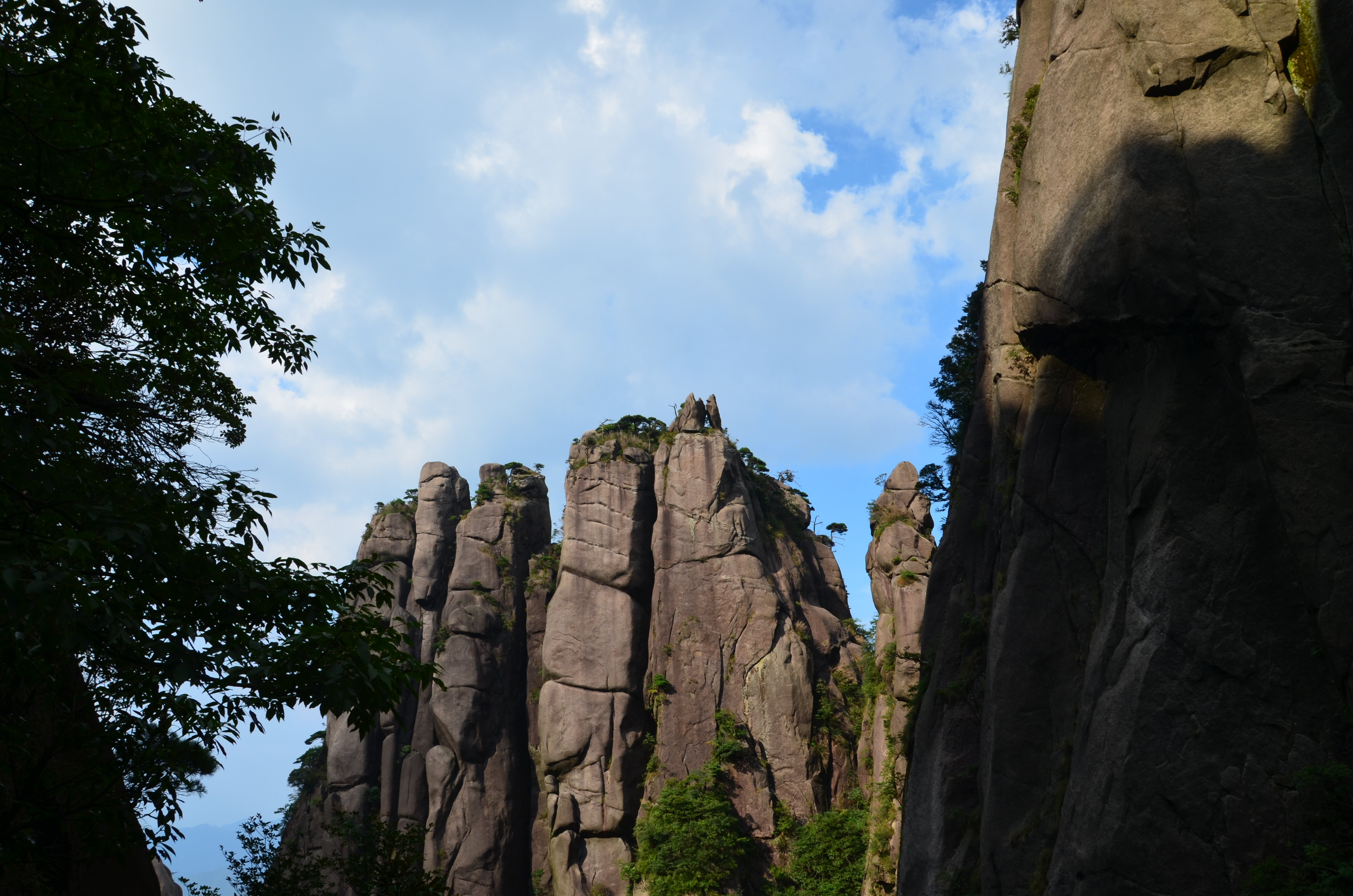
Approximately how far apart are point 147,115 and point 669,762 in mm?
37621

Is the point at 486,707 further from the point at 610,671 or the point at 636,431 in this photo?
the point at 636,431

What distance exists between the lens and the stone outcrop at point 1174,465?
12.3m

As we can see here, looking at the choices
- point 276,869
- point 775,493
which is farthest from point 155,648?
point 775,493

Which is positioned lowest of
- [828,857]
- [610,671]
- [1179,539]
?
[828,857]

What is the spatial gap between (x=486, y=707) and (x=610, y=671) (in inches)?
336

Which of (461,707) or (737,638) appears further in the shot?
(461,707)

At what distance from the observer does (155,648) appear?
22.9 feet

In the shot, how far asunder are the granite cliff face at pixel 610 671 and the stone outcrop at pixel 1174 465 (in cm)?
2350

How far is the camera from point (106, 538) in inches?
286

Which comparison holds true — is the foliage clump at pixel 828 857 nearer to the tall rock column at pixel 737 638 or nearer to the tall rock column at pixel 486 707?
the tall rock column at pixel 737 638

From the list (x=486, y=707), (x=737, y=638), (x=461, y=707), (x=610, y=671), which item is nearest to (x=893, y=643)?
(x=737, y=638)

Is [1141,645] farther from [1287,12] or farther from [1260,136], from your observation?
[1287,12]

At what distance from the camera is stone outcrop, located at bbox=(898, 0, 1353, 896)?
12.3m

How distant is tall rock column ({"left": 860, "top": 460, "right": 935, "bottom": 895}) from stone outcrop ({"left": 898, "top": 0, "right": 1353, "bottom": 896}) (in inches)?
433
